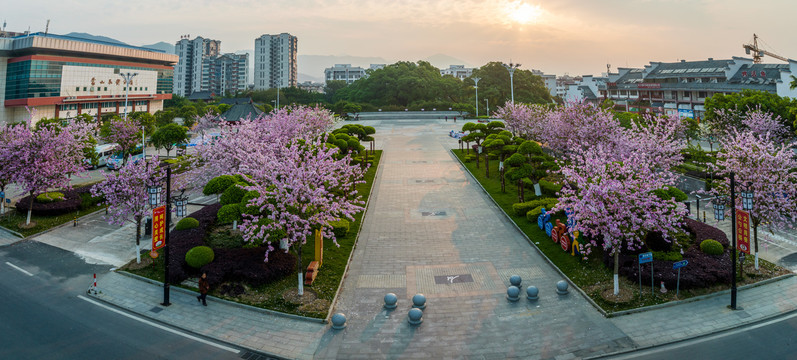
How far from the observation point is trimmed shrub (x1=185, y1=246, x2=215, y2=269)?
59.5 feet

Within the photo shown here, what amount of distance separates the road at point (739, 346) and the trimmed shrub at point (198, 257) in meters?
15.4

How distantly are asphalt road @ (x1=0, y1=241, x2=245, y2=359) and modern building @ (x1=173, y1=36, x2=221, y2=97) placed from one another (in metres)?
175

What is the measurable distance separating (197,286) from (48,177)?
14983mm

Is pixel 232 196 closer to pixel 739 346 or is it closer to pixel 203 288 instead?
pixel 203 288

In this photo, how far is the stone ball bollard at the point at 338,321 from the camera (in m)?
14.2

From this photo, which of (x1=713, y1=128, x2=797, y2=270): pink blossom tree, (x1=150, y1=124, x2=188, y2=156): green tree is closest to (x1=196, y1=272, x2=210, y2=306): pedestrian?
(x1=713, y1=128, x2=797, y2=270): pink blossom tree

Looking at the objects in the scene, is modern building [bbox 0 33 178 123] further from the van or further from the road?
the road

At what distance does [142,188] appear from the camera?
20.2 metres

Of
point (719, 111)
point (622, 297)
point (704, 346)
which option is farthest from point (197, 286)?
point (719, 111)

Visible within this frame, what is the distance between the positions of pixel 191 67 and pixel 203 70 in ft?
15.4

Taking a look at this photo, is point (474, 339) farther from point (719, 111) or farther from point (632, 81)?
point (632, 81)

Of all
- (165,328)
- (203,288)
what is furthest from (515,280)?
(165,328)

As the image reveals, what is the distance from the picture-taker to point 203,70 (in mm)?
179625

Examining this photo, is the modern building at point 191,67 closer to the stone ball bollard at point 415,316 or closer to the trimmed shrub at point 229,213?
the trimmed shrub at point 229,213
